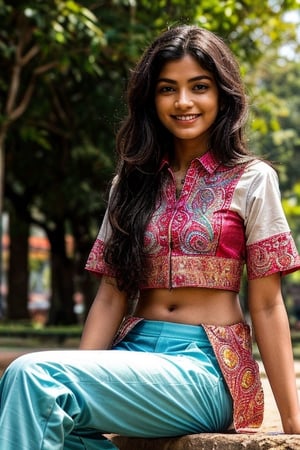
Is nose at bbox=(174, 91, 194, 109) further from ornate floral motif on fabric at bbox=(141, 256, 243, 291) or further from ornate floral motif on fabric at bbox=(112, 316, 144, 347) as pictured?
ornate floral motif on fabric at bbox=(112, 316, 144, 347)

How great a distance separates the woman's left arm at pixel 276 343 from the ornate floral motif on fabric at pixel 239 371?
0.08 metres

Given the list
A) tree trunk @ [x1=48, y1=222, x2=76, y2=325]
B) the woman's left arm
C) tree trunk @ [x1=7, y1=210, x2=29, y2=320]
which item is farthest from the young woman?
tree trunk @ [x1=7, y1=210, x2=29, y2=320]

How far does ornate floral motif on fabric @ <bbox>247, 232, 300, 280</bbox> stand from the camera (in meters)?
3.23

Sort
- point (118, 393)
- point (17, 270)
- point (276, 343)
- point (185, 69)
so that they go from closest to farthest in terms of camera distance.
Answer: point (118, 393), point (276, 343), point (185, 69), point (17, 270)

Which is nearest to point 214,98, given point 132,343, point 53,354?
point 132,343

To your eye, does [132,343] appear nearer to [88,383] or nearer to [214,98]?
[88,383]

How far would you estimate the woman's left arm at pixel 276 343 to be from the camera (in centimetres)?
313

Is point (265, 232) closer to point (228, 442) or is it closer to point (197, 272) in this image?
point (197, 272)

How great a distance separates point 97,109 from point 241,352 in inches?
528

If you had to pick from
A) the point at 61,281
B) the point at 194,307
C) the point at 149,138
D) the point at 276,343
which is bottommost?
the point at 61,281

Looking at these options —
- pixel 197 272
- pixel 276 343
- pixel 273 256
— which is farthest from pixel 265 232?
pixel 276 343

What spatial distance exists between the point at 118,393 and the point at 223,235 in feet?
2.12

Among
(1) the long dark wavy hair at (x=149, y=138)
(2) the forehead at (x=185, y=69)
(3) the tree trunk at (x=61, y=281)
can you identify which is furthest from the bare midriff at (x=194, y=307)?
(3) the tree trunk at (x=61, y=281)

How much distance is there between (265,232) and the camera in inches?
128
